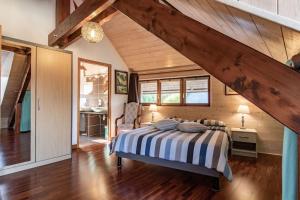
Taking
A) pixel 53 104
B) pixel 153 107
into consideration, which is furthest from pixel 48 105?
pixel 153 107

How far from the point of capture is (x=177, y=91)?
565 cm

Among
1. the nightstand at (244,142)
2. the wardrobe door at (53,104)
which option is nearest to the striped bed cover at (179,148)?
the wardrobe door at (53,104)

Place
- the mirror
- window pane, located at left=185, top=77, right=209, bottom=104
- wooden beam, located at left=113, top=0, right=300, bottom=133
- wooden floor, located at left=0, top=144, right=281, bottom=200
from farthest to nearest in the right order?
window pane, located at left=185, top=77, right=209, bottom=104
the mirror
wooden floor, located at left=0, top=144, right=281, bottom=200
wooden beam, located at left=113, top=0, right=300, bottom=133

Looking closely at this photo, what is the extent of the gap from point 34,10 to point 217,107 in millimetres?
4685

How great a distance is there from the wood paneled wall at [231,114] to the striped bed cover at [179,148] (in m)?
2.00

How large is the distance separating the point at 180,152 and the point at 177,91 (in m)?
3.11

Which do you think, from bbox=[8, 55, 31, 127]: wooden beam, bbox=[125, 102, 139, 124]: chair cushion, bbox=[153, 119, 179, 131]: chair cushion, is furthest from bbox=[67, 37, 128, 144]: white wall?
bbox=[153, 119, 179, 131]: chair cushion

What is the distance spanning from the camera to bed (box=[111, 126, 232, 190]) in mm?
2529

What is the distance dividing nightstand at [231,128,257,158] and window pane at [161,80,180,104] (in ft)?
6.36

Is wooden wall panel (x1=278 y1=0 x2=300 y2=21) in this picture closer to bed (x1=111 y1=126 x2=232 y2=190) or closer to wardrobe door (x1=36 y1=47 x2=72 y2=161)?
bed (x1=111 y1=126 x2=232 y2=190)

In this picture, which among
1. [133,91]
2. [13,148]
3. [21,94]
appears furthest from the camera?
[133,91]

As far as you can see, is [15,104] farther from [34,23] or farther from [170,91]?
[170,91]

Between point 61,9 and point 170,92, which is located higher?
point 61,9

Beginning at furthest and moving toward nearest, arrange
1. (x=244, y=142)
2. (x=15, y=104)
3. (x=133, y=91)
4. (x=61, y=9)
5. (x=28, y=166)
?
(x=133, y=91)
(x=15, y=104)
(x=244, y=142)
(x=61, y=9)
(x=28, y=166)
